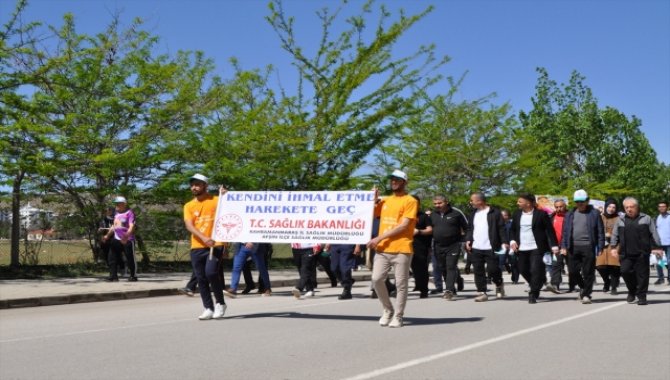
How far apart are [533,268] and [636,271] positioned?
161 cm

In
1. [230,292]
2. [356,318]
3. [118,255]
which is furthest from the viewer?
[118,255]

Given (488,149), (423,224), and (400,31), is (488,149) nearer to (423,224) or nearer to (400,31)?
(400,31)

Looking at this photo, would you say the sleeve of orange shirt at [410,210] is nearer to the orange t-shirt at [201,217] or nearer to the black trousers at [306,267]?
the orange t-shirt at [201,217]

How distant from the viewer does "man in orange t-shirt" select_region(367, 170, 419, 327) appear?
Answer: 31.1ft

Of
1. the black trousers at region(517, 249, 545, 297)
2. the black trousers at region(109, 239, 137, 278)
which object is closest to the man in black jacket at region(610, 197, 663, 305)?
the black trousers at region(517, 249, 545, 297)

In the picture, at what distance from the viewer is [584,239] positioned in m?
13.0

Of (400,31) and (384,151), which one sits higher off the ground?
(400,31)

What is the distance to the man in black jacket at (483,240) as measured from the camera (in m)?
13.4

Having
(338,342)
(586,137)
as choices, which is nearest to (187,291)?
(338,342)

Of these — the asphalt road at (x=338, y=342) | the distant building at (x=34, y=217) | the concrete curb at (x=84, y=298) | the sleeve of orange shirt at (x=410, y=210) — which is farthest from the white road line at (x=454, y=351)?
the distant building at (x=34, y=217)

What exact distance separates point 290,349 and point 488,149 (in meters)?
26.2

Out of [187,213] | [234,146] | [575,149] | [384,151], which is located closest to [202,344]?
[187,213]

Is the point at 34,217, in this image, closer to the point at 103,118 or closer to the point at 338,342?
the point at 103,118

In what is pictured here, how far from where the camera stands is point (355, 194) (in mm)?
10211
